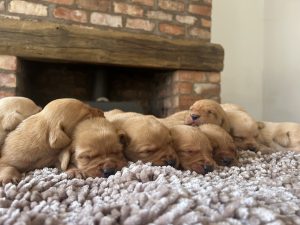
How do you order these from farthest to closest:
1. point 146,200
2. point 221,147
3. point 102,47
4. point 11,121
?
point 102,47 → point 221,147 → point 11,121 → point 146,200

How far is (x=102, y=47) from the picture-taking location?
225cm

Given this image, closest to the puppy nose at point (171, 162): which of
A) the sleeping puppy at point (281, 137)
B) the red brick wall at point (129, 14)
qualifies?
the sleeping puppy at point (281, 137)

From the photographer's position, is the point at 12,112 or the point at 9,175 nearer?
the point at 9,175

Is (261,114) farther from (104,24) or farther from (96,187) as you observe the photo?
(96,187)

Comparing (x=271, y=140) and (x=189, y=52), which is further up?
(x=189, y=52)

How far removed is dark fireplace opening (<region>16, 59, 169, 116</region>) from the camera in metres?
2.55

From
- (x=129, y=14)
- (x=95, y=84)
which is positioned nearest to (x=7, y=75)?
(x=95, y=84)

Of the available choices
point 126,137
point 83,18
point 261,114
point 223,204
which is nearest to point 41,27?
point 83,18

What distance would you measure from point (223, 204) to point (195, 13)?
215 centimetres

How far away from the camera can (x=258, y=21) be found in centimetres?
356

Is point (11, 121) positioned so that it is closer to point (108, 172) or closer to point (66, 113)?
point (66, 113)

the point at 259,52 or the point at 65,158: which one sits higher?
the point at 259,52

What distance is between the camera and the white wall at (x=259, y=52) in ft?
10.7

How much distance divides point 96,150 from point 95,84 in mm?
1695
